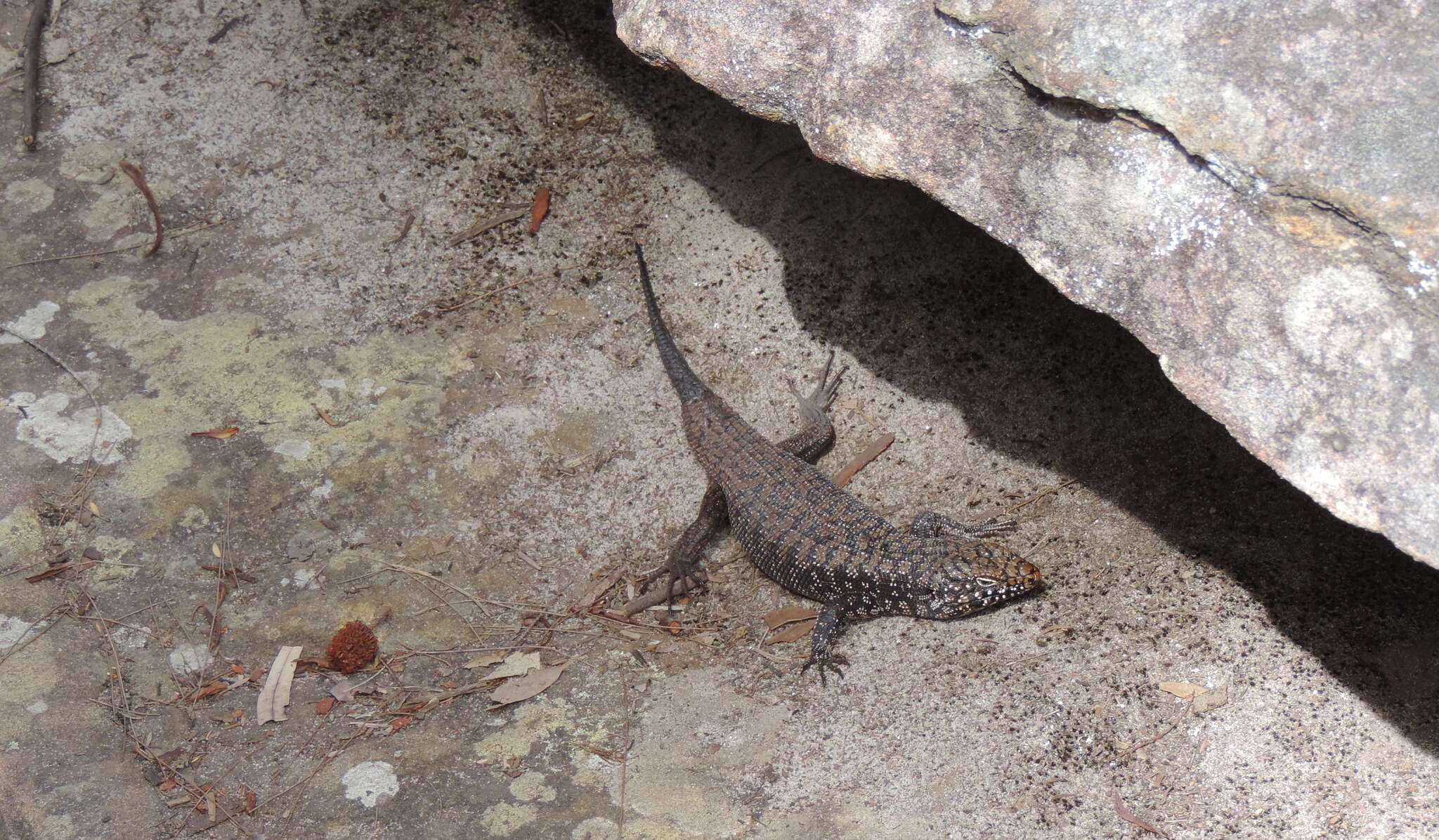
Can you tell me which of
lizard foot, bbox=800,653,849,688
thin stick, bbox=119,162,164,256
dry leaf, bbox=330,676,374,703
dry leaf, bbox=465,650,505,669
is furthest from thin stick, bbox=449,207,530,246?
lizard foot, bbox=800,653,849,688

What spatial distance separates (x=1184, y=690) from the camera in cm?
338

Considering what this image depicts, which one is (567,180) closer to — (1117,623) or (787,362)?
(787,362)

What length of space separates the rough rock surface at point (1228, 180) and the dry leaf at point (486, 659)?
2519mm

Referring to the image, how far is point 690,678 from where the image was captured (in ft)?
12.6

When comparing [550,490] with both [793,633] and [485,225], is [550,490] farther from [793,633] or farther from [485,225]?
[485,225]

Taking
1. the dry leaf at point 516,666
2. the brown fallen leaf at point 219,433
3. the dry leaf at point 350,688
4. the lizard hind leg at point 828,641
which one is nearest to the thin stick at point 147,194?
the brown fallen leaf at point 219,433

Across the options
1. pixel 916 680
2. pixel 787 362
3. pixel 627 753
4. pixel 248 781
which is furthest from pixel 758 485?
pixel 248 781

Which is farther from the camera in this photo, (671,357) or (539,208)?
(539,208)

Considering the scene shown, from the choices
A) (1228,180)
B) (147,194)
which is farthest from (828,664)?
(147,194)

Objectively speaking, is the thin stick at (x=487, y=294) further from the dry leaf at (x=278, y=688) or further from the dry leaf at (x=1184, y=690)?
the dry leaf at (x=1184, y=690)

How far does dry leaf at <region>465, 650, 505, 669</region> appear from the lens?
12.6ft

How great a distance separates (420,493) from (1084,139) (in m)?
3.29

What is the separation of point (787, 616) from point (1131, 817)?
1.72 meters

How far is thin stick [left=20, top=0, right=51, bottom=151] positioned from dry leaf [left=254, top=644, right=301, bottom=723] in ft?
11.7
